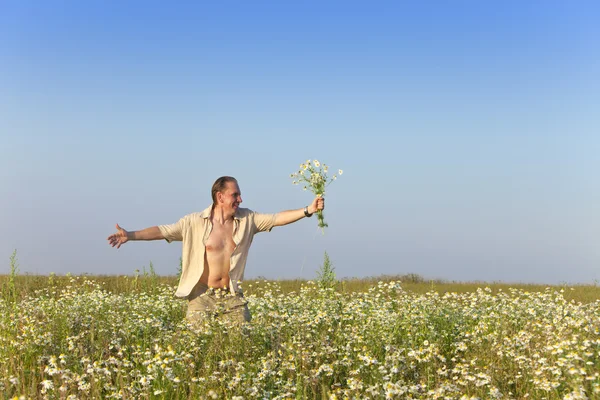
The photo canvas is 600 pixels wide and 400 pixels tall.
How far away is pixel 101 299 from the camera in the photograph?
11.2 metres

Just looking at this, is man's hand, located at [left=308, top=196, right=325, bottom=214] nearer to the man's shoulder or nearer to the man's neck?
the man's shoulder

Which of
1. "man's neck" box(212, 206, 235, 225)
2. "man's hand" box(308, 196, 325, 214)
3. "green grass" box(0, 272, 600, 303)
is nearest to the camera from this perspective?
"man's hand" box(308, 196, 325, 214)

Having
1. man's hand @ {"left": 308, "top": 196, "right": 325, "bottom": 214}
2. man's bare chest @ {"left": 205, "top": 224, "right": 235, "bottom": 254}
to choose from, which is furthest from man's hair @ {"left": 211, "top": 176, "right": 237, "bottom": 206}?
man's hand @ {"left": 308, "top": 196, "right": 325, "bottom": 214}

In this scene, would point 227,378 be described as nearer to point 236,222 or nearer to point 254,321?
point 254,321

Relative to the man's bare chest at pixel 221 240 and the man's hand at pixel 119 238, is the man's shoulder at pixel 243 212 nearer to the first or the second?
the man's bare chest at pixel 221 240

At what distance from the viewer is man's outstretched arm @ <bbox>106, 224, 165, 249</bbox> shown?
392 inches

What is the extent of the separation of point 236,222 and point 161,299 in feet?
7.28

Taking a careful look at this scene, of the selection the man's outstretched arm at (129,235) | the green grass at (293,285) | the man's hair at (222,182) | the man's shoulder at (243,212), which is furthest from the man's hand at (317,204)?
the green grass at (293,285)

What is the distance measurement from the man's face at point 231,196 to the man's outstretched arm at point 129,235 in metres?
1.26

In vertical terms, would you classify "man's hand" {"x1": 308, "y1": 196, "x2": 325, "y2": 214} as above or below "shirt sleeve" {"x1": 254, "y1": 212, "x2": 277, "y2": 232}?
above

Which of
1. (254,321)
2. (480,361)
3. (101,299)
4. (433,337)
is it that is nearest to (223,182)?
(254,321)

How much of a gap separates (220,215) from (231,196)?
0.51m

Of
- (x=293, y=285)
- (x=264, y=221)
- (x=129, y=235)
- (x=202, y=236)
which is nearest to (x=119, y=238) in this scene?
(x=129, y=235)

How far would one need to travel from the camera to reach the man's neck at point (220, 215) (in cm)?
1053
